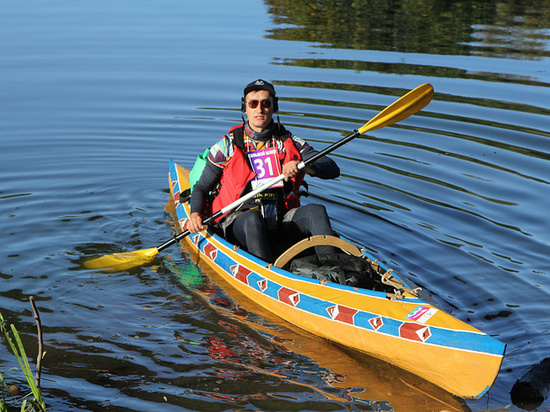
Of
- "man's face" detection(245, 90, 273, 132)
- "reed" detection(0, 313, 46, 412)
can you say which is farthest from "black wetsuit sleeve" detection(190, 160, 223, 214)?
"reed" detection(0, 313, 46, 412)

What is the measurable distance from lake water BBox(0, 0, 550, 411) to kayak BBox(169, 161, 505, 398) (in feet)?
0.44

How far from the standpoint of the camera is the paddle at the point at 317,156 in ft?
18.9

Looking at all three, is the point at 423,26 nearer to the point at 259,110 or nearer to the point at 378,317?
the point at 259,110

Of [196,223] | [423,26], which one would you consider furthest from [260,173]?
[423,26]

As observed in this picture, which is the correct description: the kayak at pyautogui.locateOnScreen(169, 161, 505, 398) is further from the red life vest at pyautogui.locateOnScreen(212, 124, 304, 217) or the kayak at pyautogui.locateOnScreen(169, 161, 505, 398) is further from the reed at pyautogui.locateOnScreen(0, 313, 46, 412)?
the reed at pyautogui.locateOnScreen(0, 313, 46, 412)

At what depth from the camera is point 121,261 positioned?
631cm

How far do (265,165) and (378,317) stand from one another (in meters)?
1.94

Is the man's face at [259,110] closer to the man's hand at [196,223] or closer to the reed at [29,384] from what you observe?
the man's hand at [196,223]

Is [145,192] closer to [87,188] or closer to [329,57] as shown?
[87,188]

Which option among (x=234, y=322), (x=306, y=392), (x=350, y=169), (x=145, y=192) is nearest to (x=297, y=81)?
(x=350, y=169)

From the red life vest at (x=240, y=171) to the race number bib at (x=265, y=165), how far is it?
49mm

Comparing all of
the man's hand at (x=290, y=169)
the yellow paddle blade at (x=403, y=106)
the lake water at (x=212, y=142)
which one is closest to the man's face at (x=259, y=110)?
the man's hand at (x=290, y=169)

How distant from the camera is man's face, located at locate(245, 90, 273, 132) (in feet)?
18.8

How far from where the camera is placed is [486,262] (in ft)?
20.5
